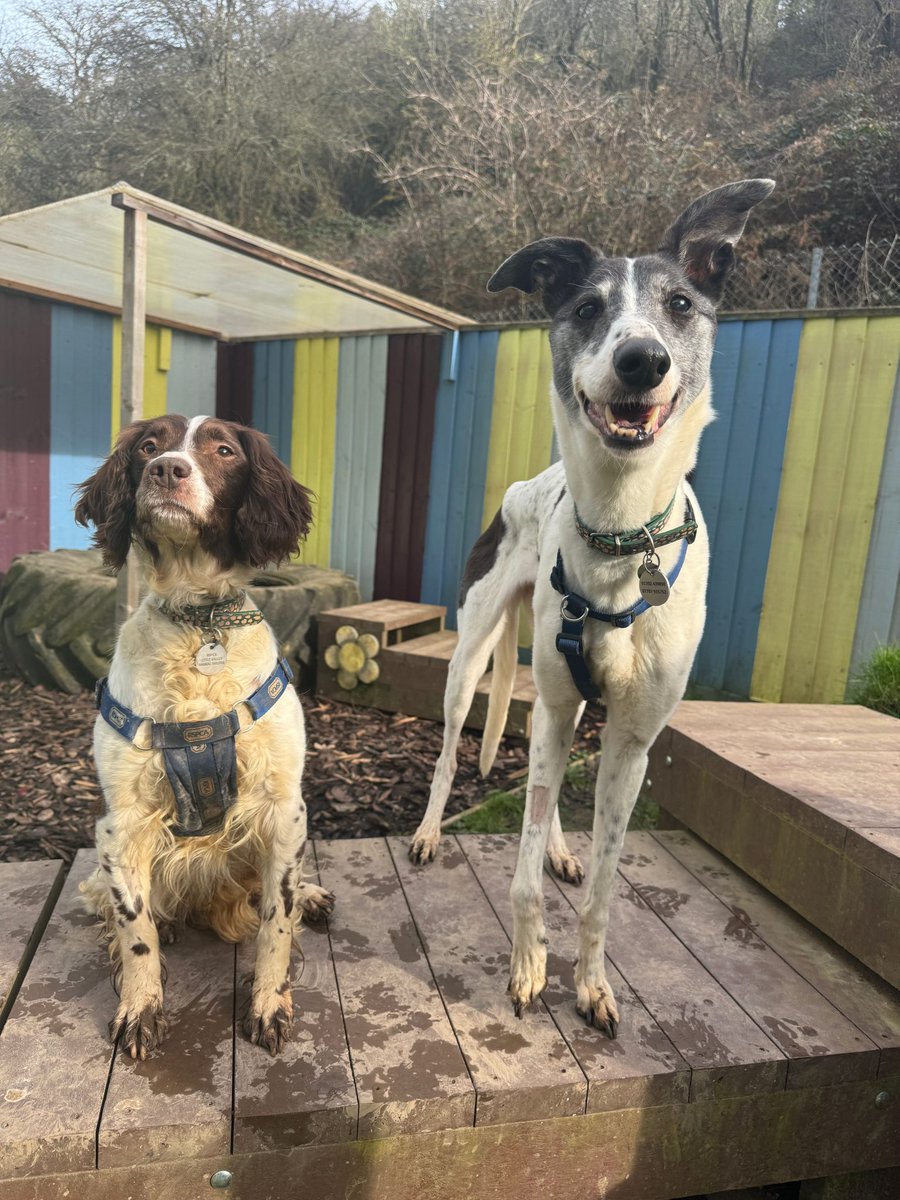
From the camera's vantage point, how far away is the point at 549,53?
12633 mm

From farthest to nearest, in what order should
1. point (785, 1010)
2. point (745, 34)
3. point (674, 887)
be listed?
point (745, 34), point (674, 887), point (785, 1010)

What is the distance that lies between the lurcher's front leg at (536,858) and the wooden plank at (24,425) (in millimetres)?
5672

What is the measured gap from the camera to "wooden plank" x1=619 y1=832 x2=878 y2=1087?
→ 5.98ft

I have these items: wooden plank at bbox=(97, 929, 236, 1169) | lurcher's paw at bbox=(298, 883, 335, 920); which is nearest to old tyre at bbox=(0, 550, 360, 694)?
lurcher's paw at bbox=(298, 883, 335, 920)

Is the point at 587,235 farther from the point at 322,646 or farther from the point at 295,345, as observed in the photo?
the point at 322,646

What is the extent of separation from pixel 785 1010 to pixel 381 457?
17.5ft

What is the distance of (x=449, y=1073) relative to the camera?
5.53ft

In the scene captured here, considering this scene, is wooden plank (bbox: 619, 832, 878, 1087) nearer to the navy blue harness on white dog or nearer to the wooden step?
the navy blue harness on white dog


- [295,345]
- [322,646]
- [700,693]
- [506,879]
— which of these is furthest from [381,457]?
[506,879]

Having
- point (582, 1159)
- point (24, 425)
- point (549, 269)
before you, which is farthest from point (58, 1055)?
point (24, 425)

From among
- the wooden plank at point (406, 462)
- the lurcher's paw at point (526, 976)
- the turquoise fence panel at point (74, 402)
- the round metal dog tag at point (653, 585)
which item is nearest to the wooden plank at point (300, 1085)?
the lurcher's paw at point (526, 976)

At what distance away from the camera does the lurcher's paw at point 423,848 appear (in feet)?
8.66

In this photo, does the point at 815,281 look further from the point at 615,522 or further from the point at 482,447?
the point at 615,522

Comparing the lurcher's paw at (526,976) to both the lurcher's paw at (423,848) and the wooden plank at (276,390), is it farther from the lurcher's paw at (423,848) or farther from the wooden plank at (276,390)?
the wooden plank at (276,390)
